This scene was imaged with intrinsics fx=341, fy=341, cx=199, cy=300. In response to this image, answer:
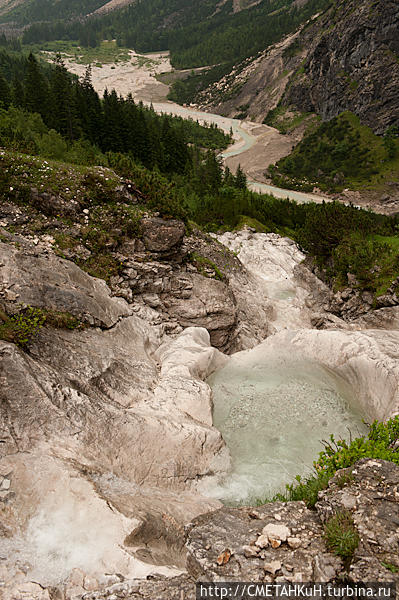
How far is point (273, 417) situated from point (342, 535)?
6529mm

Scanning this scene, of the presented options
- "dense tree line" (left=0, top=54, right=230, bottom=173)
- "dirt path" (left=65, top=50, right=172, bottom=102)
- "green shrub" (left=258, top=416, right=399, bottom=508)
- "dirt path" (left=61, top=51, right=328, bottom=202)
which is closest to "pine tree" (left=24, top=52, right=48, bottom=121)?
"dense tree line" (left=0, top=54, right=230, bottom=173)

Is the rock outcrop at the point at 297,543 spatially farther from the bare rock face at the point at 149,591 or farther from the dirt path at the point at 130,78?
the dirt path at the point at 130,78

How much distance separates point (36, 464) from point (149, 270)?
1223 centimetres

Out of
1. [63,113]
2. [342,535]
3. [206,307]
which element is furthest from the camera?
[63,113]

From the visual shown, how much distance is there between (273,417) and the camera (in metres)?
12.1

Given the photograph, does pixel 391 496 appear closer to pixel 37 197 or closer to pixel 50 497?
pixel 50 497

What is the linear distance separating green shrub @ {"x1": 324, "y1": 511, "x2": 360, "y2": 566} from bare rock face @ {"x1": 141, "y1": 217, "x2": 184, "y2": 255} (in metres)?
15.1

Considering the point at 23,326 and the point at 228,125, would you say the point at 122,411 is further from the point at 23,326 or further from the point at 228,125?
the point at 228,125

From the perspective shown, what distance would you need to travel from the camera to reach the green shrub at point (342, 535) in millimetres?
5375

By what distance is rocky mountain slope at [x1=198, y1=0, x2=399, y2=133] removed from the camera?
8512 cm

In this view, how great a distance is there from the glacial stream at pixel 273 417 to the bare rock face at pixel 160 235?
7367 mm

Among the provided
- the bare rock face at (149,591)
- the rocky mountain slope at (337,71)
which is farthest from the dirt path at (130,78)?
the bare rock face at (149,591)

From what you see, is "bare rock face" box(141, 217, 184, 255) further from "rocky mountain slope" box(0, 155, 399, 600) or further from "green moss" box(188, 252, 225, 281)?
"green moss" box(188, 252, 225, 281)

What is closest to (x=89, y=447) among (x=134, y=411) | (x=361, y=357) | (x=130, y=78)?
(x=134, y=411)
